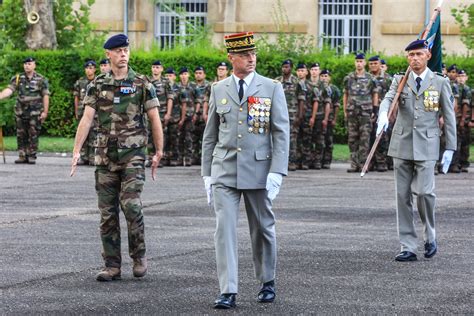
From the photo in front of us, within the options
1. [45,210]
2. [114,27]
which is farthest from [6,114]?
[45,210]

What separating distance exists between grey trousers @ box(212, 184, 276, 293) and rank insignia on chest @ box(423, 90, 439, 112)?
317cm

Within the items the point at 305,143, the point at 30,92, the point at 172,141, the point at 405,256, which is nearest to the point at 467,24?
the point at 305,143

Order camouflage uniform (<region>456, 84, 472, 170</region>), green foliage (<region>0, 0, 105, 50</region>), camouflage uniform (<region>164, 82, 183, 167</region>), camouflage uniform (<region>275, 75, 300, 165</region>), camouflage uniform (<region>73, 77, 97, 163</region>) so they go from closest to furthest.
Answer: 1. camouflage uniform (<region>73, 77, 97, 163</region>)
2. camouflage uniform (<region>456, 84, 472, 170</region>)
3. camouflage uniform (<region>275, 75, 300, 165</region>)
4. camouflage uniform (<region>164, 82, 183, 167</region>)
5. green foliage (<region>0, 0, 105, 50</region>)

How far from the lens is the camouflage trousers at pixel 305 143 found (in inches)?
1046

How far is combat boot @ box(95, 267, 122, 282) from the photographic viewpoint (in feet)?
35.3

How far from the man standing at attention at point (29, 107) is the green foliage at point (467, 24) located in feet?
41.2

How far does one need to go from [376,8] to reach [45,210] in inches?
945

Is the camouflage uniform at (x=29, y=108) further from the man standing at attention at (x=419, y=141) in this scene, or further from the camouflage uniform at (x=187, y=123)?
the man standing at attention at (x=419, y=141)

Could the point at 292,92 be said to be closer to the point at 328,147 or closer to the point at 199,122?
the point at 328,147

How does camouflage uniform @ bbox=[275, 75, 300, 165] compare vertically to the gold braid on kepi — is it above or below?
below

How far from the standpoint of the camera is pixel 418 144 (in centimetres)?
1241

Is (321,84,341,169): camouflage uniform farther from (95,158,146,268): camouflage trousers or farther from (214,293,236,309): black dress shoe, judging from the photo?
(214,293,236,309): black dress shoe

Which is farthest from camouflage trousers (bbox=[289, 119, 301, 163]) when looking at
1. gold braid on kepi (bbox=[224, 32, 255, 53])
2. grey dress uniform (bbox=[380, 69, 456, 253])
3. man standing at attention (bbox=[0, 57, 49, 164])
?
gold braid on kepi (bbox=[224, 32, 255, 53])

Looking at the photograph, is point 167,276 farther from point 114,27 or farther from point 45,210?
point 114,27
